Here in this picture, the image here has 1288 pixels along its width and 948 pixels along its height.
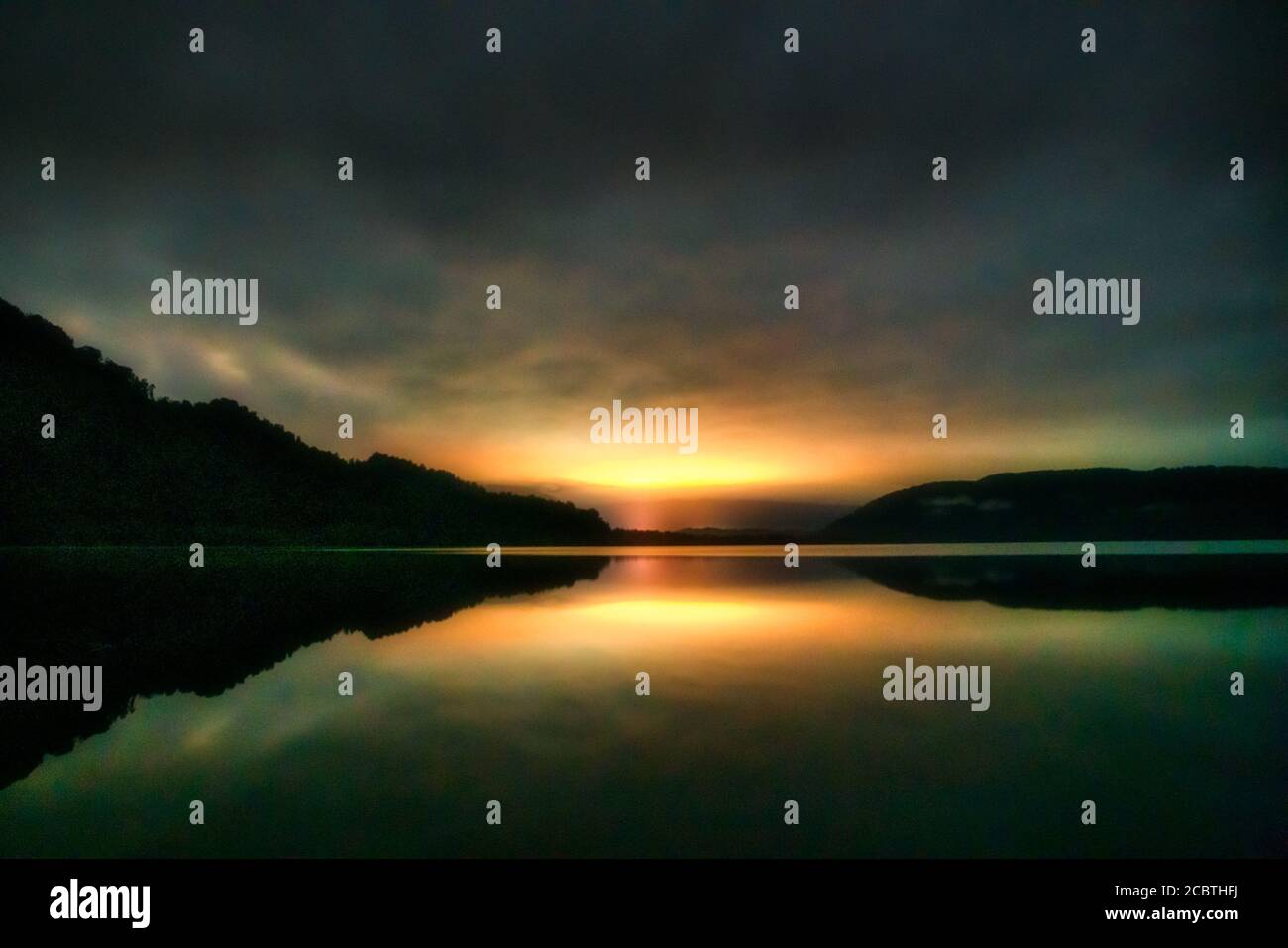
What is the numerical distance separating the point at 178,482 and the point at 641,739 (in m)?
97.9

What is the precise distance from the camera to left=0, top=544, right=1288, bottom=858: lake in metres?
5.57

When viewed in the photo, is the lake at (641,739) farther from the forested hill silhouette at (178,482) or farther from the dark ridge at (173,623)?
the forested hill silhouette at (178,482)

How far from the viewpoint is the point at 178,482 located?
8588cm

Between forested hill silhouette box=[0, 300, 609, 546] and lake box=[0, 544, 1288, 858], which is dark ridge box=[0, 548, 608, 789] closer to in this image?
lake box=[0, 544, 1288, 858]

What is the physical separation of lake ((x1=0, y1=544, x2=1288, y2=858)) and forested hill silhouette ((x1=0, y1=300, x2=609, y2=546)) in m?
65.4

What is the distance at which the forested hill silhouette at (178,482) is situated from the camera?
249ft

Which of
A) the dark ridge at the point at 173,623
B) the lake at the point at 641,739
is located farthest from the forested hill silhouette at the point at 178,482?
the lake at the point at 641,739

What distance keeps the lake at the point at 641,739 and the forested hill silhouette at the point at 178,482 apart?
215 feet

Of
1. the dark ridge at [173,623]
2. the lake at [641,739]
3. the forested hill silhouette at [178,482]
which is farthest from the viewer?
the forested hill silhouette at [178,482]

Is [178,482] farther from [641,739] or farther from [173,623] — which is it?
[641,739]
